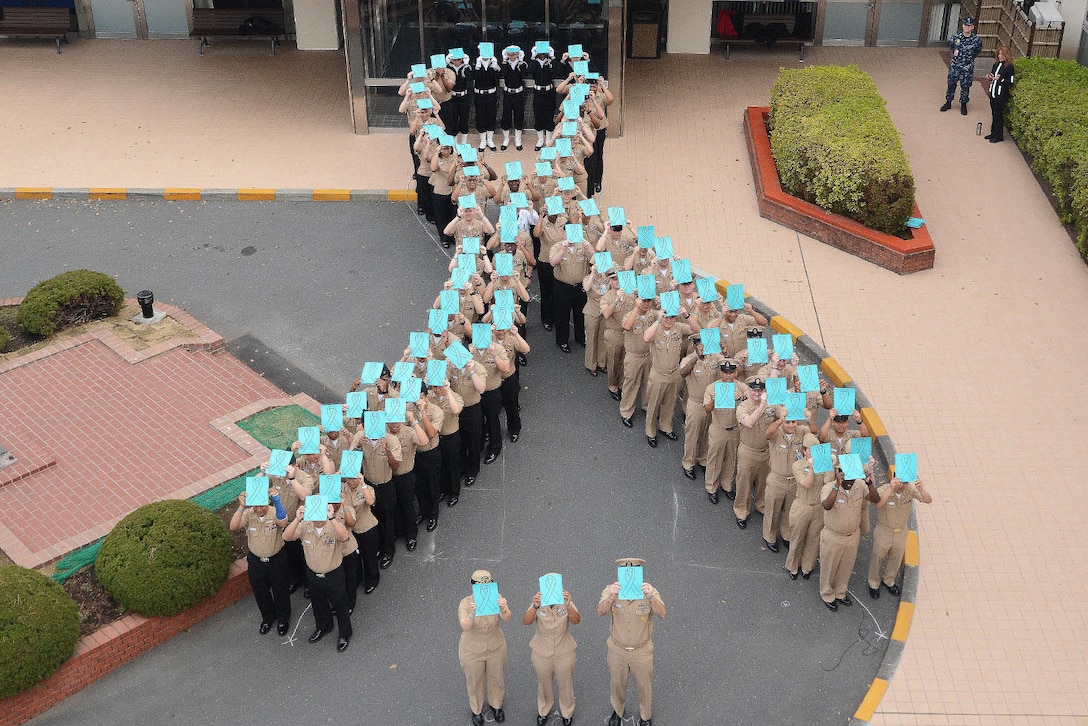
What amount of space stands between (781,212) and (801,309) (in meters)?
2.12

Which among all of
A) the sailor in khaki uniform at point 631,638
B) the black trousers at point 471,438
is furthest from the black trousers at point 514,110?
the sailor in khaki uniform at point 631,638

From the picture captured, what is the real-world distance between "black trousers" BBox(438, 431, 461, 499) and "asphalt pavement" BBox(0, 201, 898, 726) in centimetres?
25

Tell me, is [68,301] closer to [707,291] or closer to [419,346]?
[419,346]

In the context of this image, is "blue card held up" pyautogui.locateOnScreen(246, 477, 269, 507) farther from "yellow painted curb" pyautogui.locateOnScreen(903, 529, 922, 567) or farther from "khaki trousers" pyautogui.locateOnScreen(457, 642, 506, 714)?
"yellow painted curb" pyautogui.locateOnScreen(903, 529, 922, 567)

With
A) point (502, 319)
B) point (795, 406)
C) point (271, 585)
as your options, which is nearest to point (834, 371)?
point (795, 406)

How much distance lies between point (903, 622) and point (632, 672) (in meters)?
2.42

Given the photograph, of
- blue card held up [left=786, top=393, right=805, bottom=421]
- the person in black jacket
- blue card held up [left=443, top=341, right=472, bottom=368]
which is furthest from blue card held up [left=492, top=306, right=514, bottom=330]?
the person in black jacket

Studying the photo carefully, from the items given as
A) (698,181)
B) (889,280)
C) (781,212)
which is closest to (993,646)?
(889,280)

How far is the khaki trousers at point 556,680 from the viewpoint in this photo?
922 centimetres

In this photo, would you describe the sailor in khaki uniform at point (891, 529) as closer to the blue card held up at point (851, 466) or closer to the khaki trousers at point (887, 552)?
the khaki trousers at point (887, 552)

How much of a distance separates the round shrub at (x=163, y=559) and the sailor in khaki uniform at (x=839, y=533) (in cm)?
491

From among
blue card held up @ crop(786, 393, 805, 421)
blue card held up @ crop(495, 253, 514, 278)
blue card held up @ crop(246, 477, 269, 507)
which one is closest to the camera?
blue card held up @ crop(246, 477, 269, 507)

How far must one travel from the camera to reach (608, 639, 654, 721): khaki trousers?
9.19 metres

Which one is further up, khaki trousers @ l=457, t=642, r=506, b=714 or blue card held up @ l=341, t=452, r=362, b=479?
blue card held up @ l=341, t=452, r=362, b=479
